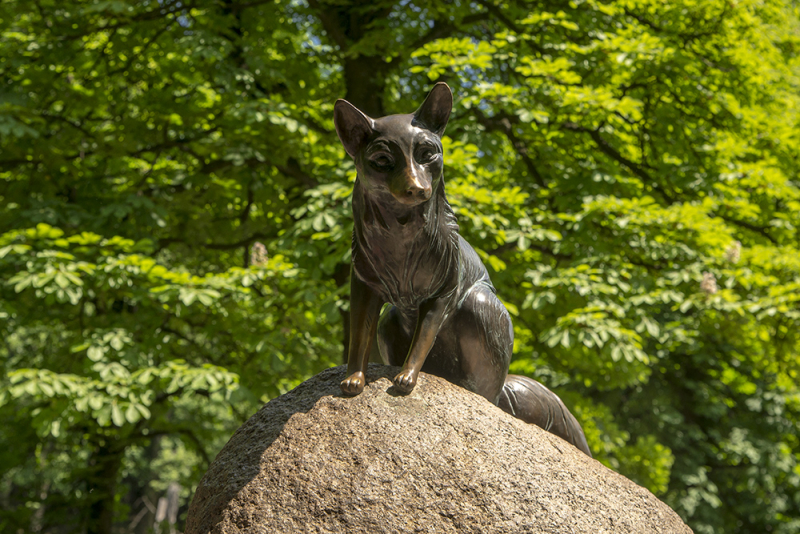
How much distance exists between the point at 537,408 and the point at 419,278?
3.10ft

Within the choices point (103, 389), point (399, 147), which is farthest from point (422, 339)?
point (103, 389)

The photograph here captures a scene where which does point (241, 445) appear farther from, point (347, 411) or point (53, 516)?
point (53, 516)

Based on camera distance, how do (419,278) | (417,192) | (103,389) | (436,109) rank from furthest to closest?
(103,389) < (419,278) < (436,109) < (417,192)

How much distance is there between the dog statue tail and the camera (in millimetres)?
3137

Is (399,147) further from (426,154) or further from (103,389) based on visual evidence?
(103,389)

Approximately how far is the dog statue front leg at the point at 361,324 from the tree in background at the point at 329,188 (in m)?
2.87

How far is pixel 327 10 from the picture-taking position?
783 centimetres

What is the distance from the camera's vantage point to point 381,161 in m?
2.45

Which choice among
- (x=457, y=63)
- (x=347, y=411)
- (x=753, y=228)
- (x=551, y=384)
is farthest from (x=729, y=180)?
(x=347, y=411)

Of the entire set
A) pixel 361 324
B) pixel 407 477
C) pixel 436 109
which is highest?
pixel 436 109

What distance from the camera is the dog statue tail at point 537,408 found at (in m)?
3.14

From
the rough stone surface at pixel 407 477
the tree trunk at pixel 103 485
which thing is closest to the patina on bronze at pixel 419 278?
the rough stone surface at pixel 407 477

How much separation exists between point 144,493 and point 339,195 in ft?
55.2

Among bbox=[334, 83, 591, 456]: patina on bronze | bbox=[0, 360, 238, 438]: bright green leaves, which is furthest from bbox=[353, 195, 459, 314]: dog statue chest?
bbox=[0, 360, 238, 438]: bright green leaves
